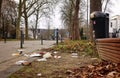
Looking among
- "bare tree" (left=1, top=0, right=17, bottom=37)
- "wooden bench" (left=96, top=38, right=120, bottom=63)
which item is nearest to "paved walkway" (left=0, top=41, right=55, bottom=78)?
"wooden bench" (left=96, top=38, right=120, bottom=63)

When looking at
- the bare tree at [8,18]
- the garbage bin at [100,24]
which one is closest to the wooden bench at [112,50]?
the garbage bin at [100,24]

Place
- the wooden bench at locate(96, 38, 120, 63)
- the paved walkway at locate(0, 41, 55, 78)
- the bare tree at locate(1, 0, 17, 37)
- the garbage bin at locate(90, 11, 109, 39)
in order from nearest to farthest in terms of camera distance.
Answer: the wooden bench at locate(96, 38, 120, 63), the paved walkway at locate(0, 41, 55, 78), the garbage bin at locate(90, 11, 109, 39), the bare tree at locate(1, 0, 17, 37)

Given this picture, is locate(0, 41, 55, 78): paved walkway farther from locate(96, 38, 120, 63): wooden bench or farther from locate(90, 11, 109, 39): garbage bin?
locate(90, 11, 109, 39): garbage bin

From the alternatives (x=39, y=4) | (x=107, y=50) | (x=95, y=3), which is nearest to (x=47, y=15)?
(x=39, y=4)

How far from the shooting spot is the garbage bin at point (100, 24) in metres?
16.1

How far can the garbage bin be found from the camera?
16.1m

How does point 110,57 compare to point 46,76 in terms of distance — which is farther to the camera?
point 110,57

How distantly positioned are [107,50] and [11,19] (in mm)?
78036

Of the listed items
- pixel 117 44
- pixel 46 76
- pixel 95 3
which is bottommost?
pixel 46 76

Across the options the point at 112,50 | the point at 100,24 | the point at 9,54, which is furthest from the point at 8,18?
the point at 112,50

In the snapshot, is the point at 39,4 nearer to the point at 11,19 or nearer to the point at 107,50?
the point at 11,19

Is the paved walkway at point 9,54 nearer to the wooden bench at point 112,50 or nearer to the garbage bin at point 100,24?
the wooden bench at point 112,50

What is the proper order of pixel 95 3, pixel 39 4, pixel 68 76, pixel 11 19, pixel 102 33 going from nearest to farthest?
1. pixel 68 76
2. pixel 102 33
3. pixel 95 3
4. pixel 39 4
5. pixel 11 19

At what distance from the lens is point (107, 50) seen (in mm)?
8367
